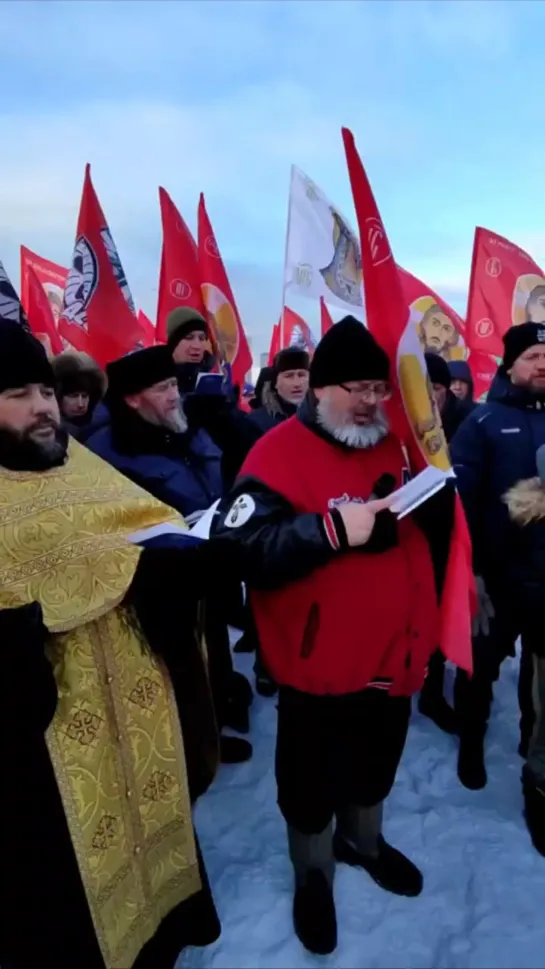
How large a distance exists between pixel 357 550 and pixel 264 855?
1284mm

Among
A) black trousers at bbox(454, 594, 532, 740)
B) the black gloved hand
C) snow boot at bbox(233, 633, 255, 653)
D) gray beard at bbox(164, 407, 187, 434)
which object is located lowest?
snow boot at bbox(233, 633, 255, 653)

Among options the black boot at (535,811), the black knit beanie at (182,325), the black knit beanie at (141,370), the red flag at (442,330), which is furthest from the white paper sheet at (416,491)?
the red flag at (442,330)

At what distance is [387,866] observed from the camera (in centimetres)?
224

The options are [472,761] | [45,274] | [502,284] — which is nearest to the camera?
[472,761]

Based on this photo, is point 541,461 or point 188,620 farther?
point 541,461

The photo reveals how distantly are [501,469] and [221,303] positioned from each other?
3076 millimetres

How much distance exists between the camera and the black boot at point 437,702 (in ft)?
10.4

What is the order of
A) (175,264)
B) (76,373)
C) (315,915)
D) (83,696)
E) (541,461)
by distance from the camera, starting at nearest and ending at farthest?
(83,696) → (315,915) → (541,461) → (76,373) → (175,264)

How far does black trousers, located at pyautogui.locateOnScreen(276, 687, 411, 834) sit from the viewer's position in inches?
78.4

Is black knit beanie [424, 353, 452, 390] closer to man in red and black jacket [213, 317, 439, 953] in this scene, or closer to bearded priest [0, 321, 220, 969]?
man in red and black jacket [213, 317, 439, 953]

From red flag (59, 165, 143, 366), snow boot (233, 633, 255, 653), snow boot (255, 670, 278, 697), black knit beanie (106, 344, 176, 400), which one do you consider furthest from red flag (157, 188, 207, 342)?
snow boot (255, 670, 278, 697)

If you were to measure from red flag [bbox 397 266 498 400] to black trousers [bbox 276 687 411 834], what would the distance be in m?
4.58

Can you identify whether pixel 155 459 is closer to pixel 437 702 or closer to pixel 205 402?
pixel 205 402

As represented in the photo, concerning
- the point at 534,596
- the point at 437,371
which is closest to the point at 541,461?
the point at 534,596
